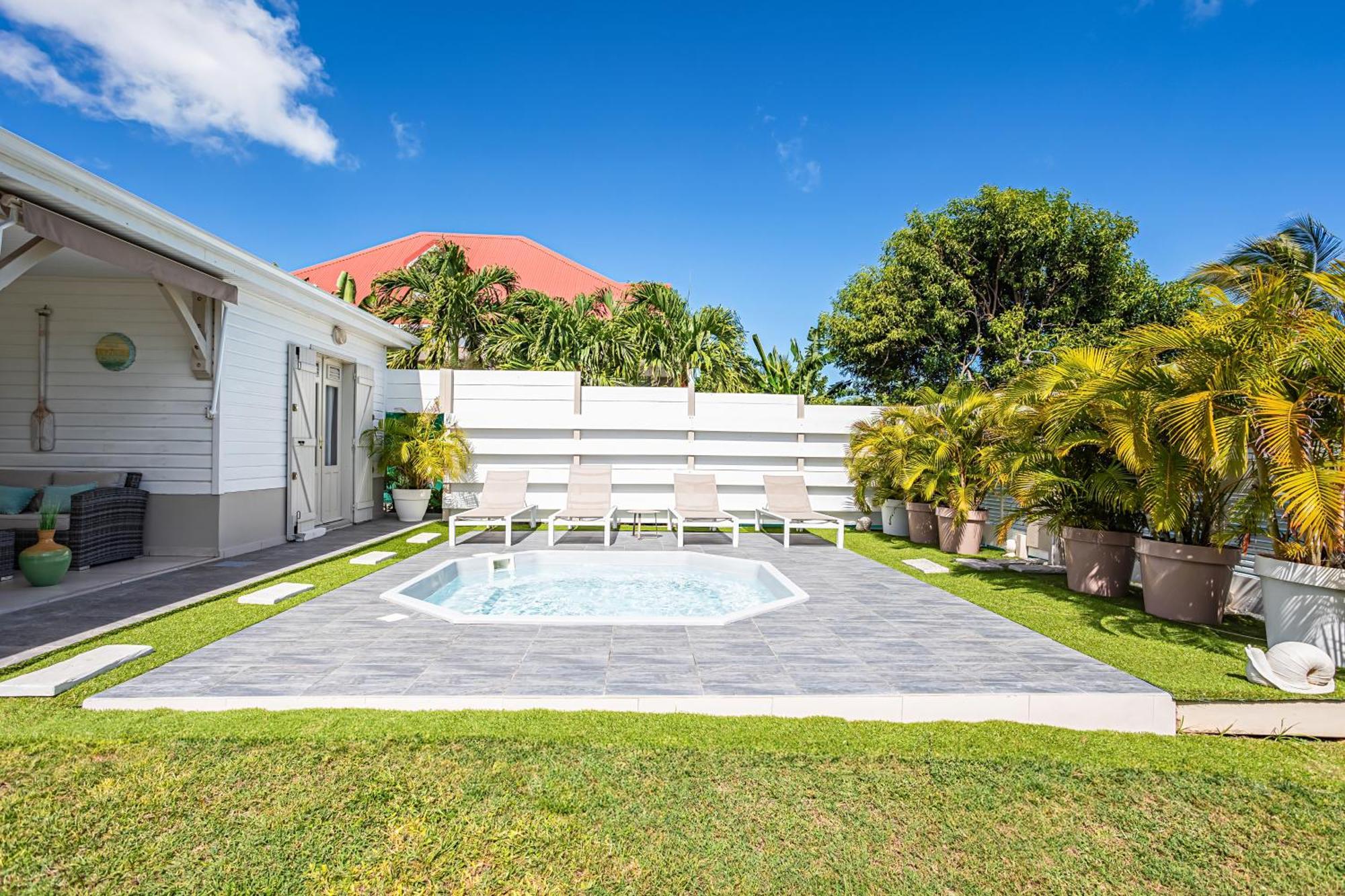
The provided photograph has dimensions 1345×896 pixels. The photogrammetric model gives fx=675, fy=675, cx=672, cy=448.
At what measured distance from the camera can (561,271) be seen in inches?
1280

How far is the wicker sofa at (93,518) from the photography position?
620 cm

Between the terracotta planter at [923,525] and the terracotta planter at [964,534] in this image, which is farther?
the terracotta planter at [923,525]

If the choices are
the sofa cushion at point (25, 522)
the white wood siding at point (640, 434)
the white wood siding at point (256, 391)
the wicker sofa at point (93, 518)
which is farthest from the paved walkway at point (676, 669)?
the white wood siding at point (640, 434)

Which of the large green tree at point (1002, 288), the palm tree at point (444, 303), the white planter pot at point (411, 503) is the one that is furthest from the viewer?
the large green tree at point (1002, 288)

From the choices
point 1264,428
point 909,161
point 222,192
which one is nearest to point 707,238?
point 909,161

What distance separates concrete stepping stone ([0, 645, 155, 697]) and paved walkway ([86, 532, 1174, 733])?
0.29 meters

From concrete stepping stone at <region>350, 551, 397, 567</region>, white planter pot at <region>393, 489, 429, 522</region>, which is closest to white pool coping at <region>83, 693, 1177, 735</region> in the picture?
concrete stepping stone at <region>350, 551, 397, 567</region>

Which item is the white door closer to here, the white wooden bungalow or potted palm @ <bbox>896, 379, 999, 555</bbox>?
the white wooden bungalow

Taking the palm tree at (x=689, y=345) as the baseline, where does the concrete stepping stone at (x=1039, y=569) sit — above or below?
below

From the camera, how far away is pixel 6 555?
18.9 ft

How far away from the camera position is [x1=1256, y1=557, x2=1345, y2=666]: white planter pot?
13.4ft

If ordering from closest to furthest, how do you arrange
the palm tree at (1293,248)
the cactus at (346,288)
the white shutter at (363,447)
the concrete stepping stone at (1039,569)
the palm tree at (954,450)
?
the concrete stepping stone at (1039,569) → the palm tree at (954,450) → the white shutter at (363,447) → the palm tree at (1293,248) → the cactus at (346,288)

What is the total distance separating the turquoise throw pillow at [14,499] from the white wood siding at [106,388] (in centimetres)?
52

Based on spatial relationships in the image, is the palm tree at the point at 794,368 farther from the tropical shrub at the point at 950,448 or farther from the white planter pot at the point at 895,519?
the tropical shrub at the point at 950,448
